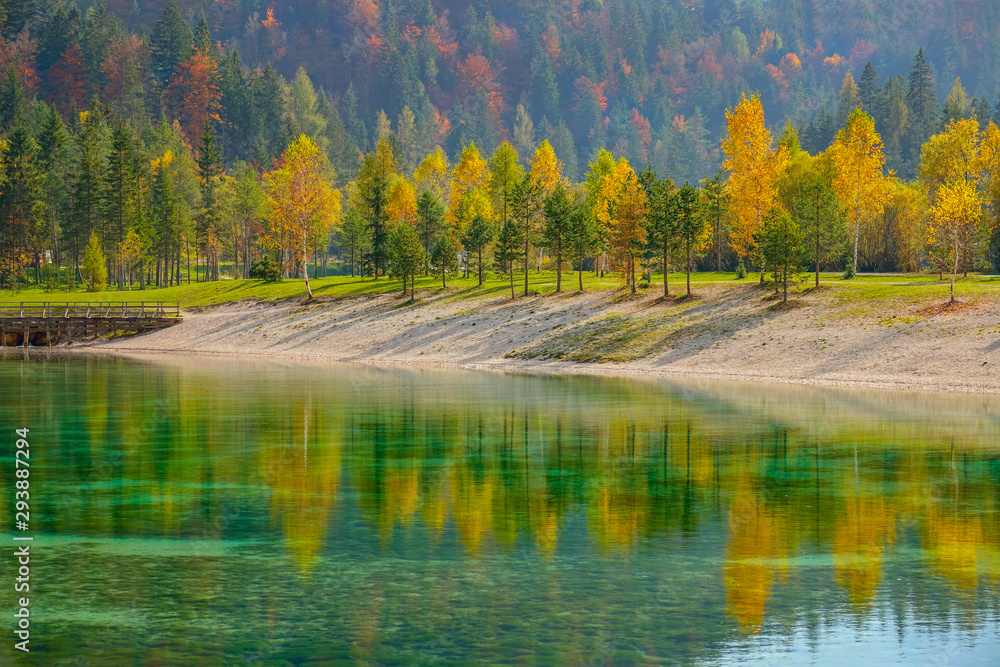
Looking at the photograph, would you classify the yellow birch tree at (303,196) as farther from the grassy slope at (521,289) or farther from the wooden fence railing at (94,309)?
the wooden fence railing at (94,309)

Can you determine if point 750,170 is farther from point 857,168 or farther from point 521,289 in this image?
point 521,289

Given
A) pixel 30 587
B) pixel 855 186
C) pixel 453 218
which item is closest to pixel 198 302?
pixel 453 218

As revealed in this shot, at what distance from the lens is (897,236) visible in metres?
92.4

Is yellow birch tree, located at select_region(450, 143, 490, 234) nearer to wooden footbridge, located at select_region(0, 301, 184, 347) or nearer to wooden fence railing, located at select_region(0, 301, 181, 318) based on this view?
wooden fence railing, located at select_region(0, 301, 181, 318)

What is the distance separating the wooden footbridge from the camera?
88438 mm

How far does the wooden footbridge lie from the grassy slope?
6081 mm

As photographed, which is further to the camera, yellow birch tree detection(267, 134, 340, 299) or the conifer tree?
yellow birch tree detection(267, 134, 340, 299)

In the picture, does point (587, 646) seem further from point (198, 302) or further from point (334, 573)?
point (198, 302)

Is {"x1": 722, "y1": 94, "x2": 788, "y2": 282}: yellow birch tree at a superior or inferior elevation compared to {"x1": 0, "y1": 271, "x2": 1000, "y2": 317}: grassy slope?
superior

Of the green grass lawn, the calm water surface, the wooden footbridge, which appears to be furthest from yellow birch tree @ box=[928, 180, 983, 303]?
the wooden footbridge

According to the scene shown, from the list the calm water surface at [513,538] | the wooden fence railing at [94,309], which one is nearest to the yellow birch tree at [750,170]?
the calm water surface at [513,538]

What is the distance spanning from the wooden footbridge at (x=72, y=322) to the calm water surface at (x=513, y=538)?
184ft

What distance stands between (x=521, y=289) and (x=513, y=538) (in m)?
66.9

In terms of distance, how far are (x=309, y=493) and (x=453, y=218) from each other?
8417cm
